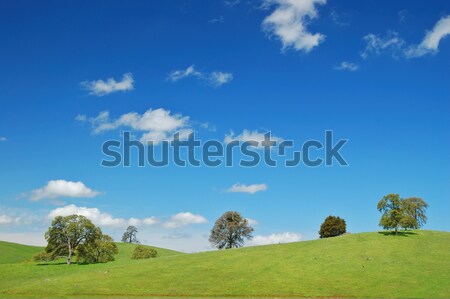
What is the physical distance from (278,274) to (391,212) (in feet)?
127

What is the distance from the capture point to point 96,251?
93.9 metres

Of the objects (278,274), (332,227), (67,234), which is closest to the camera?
(278,274)

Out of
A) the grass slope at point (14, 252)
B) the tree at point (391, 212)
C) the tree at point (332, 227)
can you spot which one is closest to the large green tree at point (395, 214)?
the tree at point (391, 212)

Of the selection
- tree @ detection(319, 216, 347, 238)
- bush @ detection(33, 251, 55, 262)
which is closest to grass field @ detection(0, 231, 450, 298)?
bush @ detection(33, 251, 55, 262)

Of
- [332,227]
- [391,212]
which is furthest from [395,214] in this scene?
[332,227]

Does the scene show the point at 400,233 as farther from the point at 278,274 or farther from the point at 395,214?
the point at 278,274

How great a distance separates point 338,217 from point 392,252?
52516 mm

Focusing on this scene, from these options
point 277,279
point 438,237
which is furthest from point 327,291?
point 438,237

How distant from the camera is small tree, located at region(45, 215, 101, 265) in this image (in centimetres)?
9306

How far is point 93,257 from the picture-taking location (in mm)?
94000

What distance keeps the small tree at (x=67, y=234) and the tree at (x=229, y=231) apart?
1659 inches

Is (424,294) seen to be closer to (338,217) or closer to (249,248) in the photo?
(249,248)

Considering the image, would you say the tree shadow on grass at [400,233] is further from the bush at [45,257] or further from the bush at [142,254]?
the bush at [45,257]

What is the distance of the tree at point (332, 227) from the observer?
13112cm
